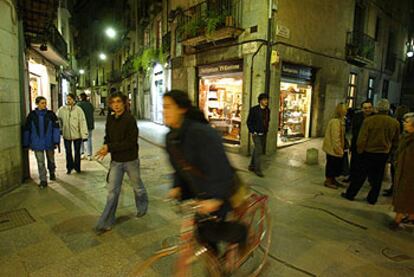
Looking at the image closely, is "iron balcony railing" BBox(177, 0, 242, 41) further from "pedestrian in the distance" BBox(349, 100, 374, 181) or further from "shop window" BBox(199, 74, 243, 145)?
"pedestrian in the distance" BBox(349, 100, 374, 181)

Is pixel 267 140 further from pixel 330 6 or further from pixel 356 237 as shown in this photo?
pixel 330 6

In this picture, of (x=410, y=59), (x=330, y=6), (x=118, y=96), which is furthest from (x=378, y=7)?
(x=118, y=96)

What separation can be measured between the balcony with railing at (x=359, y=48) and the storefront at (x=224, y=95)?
6067 mm

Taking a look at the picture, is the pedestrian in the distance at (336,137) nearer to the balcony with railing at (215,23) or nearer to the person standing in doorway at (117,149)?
the person standing in doorway at (117,149)

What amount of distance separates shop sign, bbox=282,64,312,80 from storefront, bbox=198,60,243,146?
1609 millimetres

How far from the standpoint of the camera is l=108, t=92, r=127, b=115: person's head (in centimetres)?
372

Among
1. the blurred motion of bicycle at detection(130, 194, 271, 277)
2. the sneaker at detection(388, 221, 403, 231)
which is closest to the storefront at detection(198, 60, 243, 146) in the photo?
the sneaker at detection(388, 221, 403, 231)

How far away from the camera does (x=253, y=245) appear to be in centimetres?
279

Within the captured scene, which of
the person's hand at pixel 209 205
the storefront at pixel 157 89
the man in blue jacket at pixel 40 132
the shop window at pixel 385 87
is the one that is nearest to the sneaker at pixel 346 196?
the person's hand at pixel 209 205

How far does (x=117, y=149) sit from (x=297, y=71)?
848 cm

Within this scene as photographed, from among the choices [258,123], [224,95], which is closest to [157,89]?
[224,95]

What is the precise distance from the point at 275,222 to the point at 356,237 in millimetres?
1118

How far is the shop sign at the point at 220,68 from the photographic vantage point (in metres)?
9.70

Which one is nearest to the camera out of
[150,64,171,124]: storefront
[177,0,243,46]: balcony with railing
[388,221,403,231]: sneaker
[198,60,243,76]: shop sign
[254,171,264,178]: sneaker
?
[388,221,403,231]: sneaker
